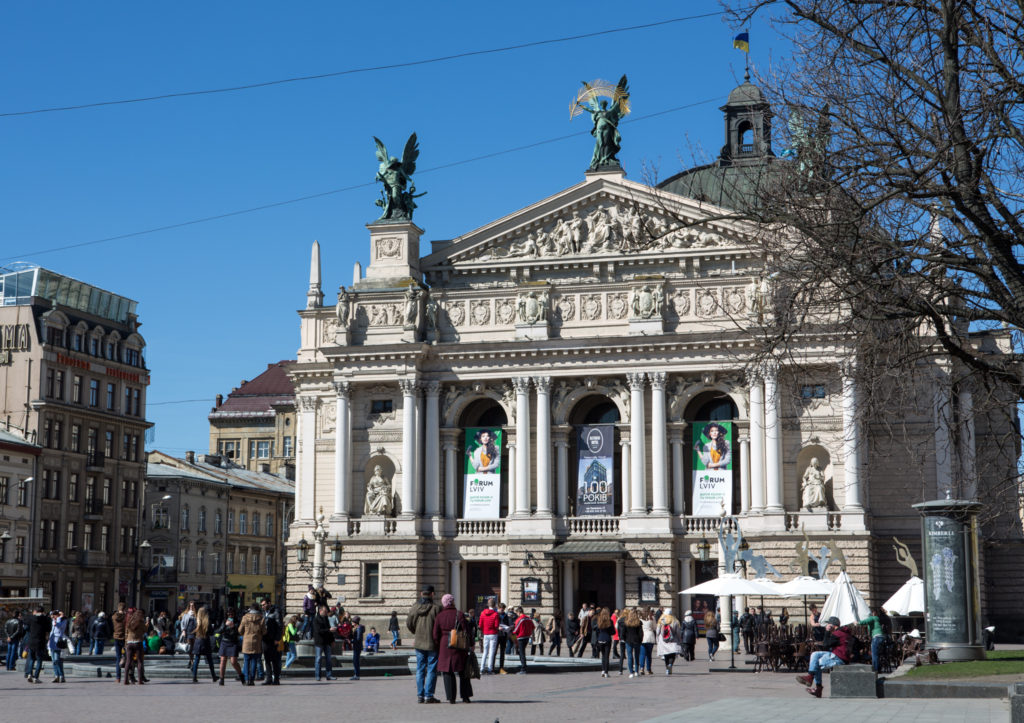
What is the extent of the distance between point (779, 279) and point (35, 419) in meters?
62.9

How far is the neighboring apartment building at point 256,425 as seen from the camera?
445 feet

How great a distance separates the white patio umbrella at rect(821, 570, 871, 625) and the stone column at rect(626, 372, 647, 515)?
70.9 feet

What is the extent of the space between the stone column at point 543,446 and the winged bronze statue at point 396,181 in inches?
460

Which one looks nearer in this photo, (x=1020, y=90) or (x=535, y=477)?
(x=1020, y=90)

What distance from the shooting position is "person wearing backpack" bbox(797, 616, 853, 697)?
91.5ft

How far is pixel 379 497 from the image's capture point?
67.0 meters

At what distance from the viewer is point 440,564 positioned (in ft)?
217

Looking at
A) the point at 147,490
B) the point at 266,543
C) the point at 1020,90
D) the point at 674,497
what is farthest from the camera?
the point at 266,543

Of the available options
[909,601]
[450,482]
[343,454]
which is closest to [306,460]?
[343,454]

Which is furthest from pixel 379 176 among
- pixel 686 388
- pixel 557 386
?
pixel 686 388

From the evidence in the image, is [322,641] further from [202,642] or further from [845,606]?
[845,606]

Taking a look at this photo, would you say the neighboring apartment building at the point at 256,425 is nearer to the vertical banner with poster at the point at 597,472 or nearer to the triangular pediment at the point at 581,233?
the triangular pediment at the point at 581,233

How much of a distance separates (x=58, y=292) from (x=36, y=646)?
55.7 m

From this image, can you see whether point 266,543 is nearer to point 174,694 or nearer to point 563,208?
point 563,208
